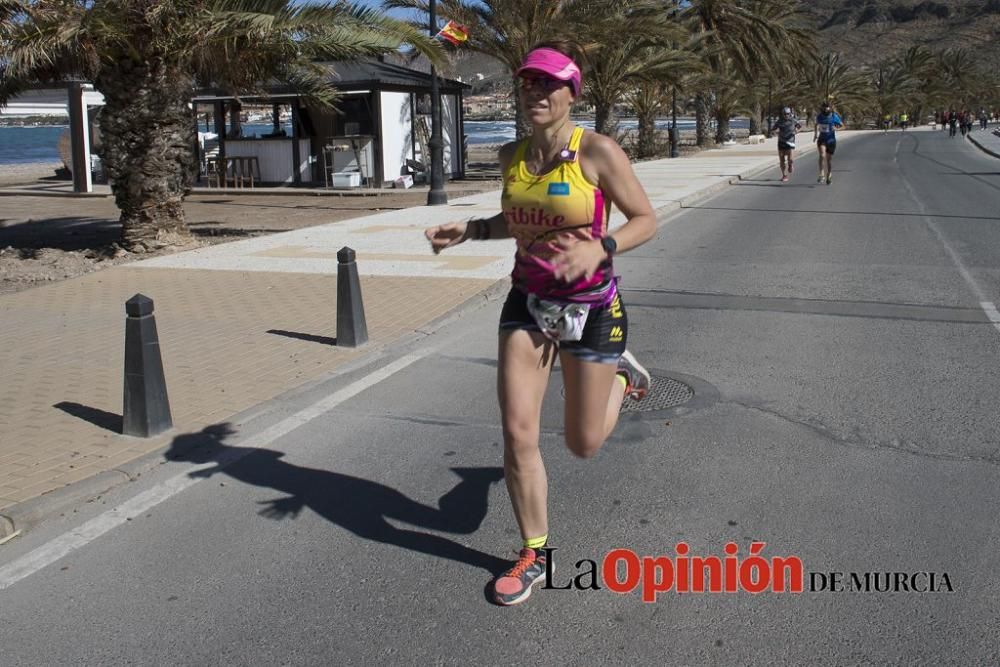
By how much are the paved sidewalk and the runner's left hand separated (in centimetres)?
287

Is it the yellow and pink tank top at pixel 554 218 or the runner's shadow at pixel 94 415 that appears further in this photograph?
the runner's shadow at pixel 94 415

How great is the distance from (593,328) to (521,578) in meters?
0.98

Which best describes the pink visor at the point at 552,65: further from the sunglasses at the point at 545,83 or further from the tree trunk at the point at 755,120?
the tree trunk at the point at 755,120

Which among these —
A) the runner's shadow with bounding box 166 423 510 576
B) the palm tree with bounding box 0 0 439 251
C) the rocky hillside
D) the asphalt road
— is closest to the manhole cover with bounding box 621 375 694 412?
the asphalt road

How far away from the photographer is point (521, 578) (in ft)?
12.2

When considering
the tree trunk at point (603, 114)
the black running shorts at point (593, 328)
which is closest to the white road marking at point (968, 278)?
the black running shorts at point (593, 328)

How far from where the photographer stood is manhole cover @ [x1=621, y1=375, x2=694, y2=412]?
239 inches

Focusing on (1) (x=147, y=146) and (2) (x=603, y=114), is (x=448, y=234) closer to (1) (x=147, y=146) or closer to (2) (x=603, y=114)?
(1) (x=147, y=146)

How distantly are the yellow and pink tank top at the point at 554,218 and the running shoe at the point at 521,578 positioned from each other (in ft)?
3.34

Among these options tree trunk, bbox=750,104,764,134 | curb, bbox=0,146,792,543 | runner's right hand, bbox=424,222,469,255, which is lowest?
curb, bbox=0,146,792,543

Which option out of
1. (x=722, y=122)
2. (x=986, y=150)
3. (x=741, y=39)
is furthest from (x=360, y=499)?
(x=722, y=122)

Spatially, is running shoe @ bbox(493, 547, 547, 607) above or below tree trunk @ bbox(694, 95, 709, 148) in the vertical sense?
below

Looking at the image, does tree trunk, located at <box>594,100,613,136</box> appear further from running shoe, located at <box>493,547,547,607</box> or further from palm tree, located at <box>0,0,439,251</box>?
running shoe, located at <box>493,547,547,607</box>

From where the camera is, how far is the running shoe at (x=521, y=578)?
367 cm
